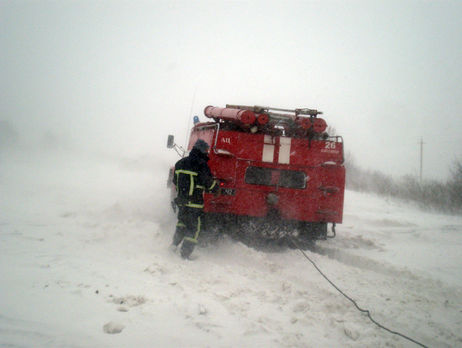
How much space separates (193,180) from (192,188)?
0.13 metres

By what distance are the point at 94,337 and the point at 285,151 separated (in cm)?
412

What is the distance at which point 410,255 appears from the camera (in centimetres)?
591

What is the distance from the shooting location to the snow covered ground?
2359 millimetres

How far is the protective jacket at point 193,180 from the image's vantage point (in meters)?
4.53

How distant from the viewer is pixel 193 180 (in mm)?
4547

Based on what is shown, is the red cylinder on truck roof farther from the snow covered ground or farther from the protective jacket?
the snow covered ground

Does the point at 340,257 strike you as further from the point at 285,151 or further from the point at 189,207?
the point at 189,207

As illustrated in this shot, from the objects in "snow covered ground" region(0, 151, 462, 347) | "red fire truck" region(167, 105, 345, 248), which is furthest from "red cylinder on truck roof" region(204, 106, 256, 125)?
"snow covered ground" region(0, 151, 462, 347)

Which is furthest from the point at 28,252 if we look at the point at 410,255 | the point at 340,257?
the point at 410,255

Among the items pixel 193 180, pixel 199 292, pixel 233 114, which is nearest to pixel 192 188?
pixel 193 180

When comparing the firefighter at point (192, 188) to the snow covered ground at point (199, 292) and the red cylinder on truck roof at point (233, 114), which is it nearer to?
the snow covered ground at point (199, 292)

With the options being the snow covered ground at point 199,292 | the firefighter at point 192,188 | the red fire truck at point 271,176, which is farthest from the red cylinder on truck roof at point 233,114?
the snow covered ground at point 199,292

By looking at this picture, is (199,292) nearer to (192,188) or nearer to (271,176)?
(192,188)

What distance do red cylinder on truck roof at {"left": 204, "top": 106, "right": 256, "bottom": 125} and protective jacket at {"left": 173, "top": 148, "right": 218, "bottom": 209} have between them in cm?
94
